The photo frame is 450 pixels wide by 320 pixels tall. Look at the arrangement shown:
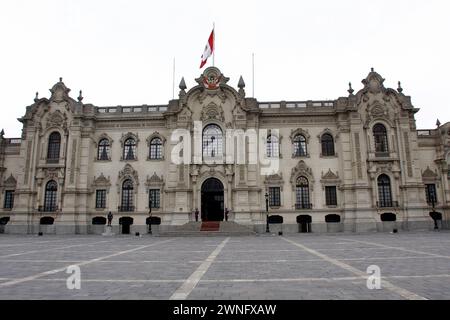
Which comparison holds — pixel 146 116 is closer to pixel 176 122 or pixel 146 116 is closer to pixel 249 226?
pixel 176 122

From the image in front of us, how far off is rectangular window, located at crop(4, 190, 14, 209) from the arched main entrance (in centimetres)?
2176

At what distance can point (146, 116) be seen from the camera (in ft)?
125

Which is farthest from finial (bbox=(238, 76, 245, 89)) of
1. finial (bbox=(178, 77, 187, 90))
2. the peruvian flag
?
finial (bbox=(178, 77, 187, 90))

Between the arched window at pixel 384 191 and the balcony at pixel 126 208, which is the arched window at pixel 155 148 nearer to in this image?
the balcony at pixel 126 208

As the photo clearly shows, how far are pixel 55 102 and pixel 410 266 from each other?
38.7 m

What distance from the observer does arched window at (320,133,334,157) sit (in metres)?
37.1

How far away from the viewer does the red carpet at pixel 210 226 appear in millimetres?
32375

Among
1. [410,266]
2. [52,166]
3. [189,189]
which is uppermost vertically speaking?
[52,166]

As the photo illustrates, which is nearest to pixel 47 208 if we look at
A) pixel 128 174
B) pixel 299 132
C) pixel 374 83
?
pixel 128 174

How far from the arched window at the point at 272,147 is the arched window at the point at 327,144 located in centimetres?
495

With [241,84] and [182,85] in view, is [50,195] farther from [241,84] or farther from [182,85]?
[241,84]

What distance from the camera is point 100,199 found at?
3706 centimetres

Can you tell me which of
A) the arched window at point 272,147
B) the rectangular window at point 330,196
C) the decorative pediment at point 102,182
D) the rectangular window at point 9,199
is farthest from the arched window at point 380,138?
the rectangular window at point 9,199
